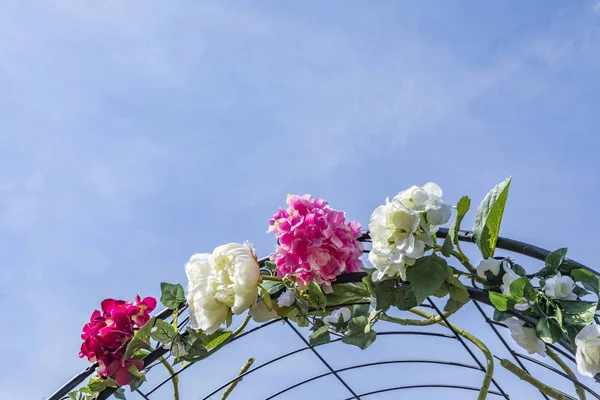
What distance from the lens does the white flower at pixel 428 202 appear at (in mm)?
1153

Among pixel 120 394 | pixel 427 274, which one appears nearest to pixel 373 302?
pixel 427 274

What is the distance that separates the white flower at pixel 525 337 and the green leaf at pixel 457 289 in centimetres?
9

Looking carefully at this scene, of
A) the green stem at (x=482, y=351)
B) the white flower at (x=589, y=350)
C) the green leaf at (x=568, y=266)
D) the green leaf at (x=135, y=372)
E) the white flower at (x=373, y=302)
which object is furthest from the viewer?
the green leaf at (x=135, y=372)

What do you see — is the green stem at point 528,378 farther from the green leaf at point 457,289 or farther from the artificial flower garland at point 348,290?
the green leaf at point 457,289

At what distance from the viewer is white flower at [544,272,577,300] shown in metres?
1.11

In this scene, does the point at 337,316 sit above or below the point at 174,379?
below

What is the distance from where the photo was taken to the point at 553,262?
1160 millimetres

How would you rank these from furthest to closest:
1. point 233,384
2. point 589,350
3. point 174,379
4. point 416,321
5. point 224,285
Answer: point 233,384, point 174,379, point 416,321, point 224,285, point 589,350

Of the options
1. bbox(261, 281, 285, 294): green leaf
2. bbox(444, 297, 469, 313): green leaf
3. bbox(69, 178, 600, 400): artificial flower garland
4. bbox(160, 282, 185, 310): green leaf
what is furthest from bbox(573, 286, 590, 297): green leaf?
bbox(160, 282, 185, 310): green leaf

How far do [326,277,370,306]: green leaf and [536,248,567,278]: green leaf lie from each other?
0.39 metres

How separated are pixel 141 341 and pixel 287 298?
1.48ft

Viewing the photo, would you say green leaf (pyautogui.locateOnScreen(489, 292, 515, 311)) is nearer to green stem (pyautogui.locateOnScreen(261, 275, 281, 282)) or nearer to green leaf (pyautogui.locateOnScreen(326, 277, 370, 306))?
green leaf (pyautogui.locateOnScreen(326, 277, 370, 306))

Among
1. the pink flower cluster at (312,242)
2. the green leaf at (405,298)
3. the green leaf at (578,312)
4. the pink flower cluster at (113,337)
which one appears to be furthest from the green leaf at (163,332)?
the green leaf at (578,312)

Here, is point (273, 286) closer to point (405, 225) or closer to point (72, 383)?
point (405, 225)
